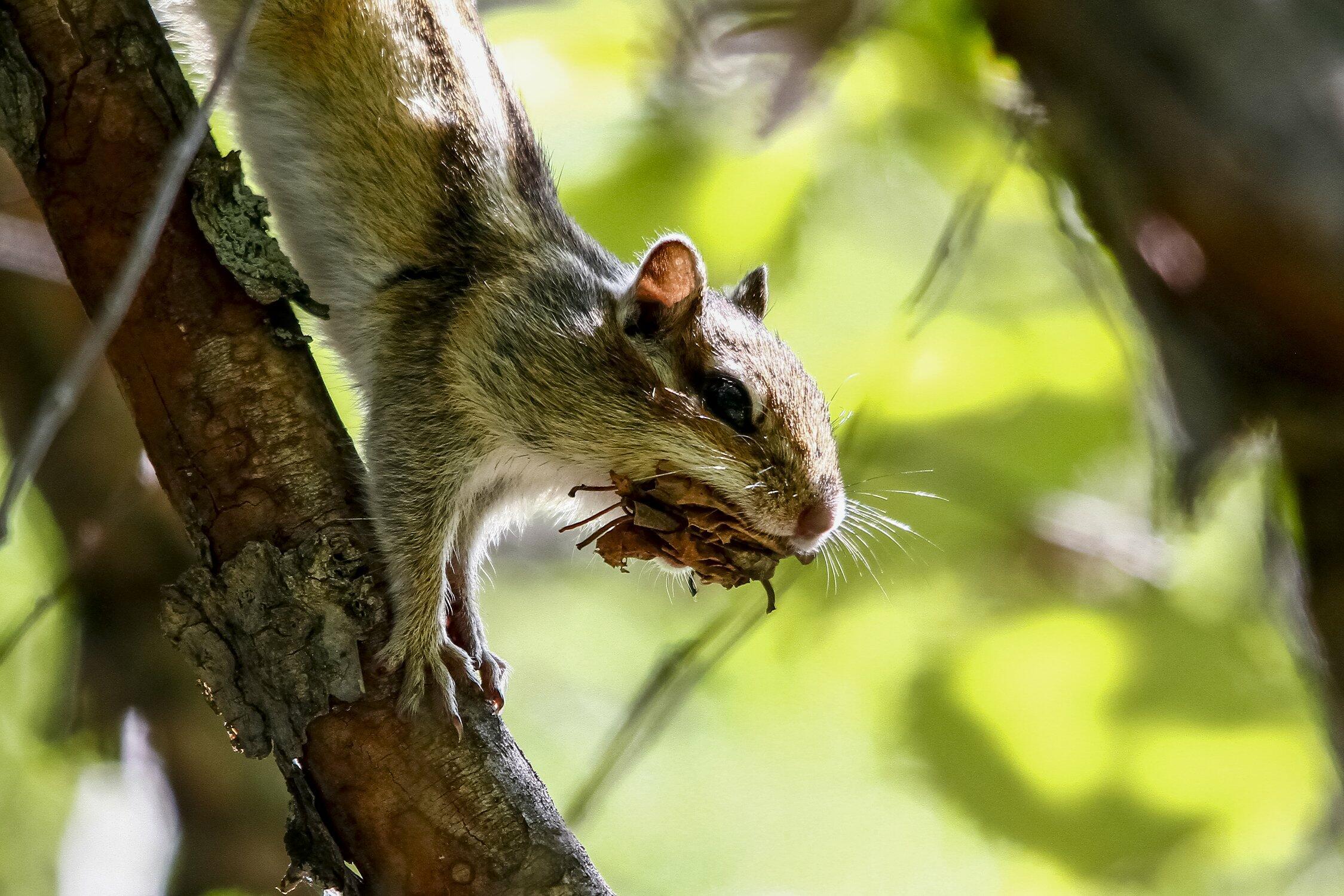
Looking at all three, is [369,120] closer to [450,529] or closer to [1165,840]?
[450,529]

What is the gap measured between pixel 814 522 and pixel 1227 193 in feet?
4.35

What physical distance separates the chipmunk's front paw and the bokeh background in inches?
25.5

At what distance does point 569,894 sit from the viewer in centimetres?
228

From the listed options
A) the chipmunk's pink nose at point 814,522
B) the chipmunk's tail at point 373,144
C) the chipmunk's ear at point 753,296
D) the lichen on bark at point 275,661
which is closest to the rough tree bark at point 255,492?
the lichen on bark at point 275,661

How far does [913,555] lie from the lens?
14.5ft

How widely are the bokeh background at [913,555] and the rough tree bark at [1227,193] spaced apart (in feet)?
2.88

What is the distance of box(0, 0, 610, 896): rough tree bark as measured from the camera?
7.56 feet

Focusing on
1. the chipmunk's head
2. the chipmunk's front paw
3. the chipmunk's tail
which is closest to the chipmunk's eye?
the chipmunk's head

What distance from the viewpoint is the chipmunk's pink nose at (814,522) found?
2807 mm

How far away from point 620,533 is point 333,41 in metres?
1.60

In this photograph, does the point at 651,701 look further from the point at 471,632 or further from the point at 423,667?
the point at 423,667

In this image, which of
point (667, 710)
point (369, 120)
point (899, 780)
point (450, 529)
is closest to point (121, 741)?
point (450, 529)

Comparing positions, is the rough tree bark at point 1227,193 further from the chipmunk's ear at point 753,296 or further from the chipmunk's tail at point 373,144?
the chipmunk's tail at point 373,144

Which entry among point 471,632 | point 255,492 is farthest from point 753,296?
point 255,492
